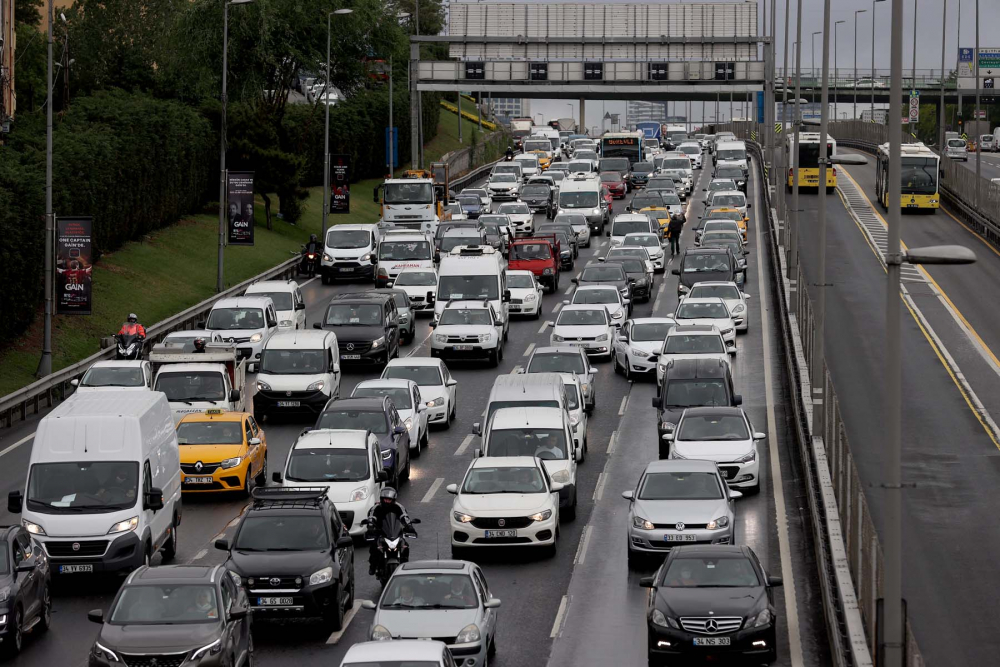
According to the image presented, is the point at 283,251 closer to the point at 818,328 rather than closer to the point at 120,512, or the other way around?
the point at 818,328

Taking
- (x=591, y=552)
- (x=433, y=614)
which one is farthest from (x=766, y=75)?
(x=433, y=614)

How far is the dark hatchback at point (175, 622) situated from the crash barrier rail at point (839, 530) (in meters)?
6.83

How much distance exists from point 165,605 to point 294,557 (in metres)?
3.07

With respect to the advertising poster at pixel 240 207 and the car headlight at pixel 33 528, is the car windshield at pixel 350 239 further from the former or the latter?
the car headlight at pixel 33 528

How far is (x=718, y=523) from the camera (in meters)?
23.7

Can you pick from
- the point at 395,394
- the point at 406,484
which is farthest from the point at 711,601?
the point at 395,394

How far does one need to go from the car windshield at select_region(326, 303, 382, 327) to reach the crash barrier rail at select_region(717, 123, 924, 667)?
10.7m

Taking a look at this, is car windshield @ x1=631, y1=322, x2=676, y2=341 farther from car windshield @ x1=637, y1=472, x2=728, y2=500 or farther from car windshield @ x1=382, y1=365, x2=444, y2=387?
car windshield @ x1=637, y1=472, x2=728, y2=500

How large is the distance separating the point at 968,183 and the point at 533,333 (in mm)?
32721

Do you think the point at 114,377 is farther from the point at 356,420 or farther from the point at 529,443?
the point at 529,443

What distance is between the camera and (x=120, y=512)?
75.0 feet

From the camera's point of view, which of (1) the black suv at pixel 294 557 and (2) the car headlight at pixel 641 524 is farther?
(2) the car headlight at pixel 641 524

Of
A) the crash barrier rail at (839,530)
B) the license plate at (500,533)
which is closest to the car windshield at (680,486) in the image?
the crash barrier rail at (839,530)

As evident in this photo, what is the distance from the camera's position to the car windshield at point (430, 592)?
61.7 feet
